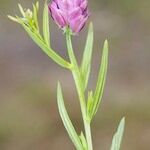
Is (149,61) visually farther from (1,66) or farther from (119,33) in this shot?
(1,66)

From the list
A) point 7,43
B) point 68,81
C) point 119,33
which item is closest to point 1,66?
point 7,43

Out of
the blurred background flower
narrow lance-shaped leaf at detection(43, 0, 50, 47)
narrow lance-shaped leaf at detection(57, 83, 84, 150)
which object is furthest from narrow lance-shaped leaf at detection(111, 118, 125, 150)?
the blurred background flower

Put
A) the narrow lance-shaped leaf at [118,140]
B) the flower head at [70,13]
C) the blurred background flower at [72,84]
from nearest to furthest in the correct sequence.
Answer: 1. the flower head at [70,13]
2. the narrow lance-shaped leaf at [118,140]
3. the blurred background flower at [72,84]

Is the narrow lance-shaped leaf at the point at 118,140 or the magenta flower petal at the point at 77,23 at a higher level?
the magenta flower petal at the point at 77,23

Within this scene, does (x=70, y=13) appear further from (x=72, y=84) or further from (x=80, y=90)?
(x=72, y=84)

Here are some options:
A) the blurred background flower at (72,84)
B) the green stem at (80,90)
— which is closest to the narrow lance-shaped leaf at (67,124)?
the green stem at (80,90)

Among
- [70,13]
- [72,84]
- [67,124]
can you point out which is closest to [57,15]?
[70,13]

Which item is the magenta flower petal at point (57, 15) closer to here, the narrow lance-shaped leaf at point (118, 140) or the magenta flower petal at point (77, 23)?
the magenta flower petal at point (77, 23)
